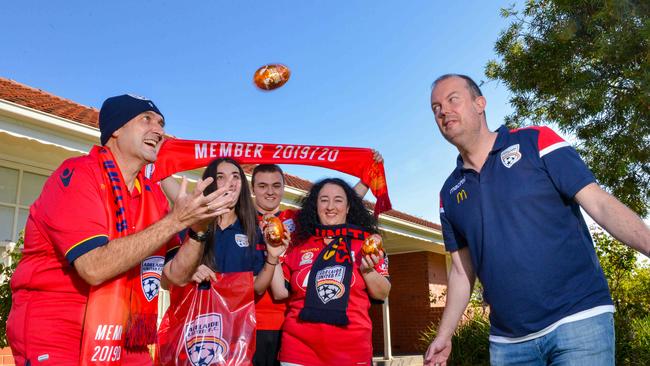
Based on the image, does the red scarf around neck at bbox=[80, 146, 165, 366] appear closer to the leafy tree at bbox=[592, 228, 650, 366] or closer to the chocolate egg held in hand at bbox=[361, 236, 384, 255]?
the chocolate egg held in hand at bbox=[361, 236, 384, 255]

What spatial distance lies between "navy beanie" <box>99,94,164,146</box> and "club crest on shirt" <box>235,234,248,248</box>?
4.14 feet

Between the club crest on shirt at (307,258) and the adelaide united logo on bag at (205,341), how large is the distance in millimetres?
854

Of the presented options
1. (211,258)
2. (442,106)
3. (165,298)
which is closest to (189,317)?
(211,258)

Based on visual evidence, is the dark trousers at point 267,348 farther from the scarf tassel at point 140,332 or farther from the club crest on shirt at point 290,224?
the scarf tassel at point 140,332

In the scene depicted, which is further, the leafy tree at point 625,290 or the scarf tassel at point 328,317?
the leafy tree at point 625,290

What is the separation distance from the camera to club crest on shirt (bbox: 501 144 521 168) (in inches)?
102

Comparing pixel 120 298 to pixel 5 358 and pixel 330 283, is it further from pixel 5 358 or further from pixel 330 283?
pixel 5 358

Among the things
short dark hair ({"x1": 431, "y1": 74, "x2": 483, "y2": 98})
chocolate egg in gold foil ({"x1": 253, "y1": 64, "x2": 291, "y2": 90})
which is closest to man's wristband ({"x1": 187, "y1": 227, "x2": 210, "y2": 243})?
short dark hair ({"x1": 431, "y1": 74, "x2": 483, "y2": 98})

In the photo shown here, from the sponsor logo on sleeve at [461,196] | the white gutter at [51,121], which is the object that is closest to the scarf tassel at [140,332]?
the sponsor logo on sleeve at [461,196]

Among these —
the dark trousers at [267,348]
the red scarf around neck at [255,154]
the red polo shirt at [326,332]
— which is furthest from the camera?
the red scarf around neck at [255,154]

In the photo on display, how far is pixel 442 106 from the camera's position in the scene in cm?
292

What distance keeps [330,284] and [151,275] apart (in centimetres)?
135

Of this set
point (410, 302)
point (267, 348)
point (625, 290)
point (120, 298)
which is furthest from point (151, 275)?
point (410, 302)

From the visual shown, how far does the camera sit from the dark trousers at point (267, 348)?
12.4ft
